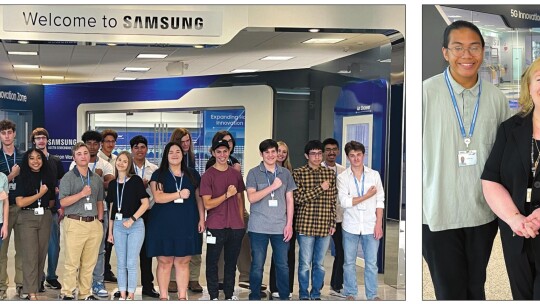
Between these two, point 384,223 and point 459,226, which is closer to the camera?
point 459,226

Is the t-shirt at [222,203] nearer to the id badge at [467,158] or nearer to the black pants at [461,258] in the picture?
the black pants at [461,258]

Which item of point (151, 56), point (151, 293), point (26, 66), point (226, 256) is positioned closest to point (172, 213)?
point (226, 256)

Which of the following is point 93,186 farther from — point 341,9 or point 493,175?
point 493,175

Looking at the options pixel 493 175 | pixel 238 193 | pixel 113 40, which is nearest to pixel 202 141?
pixel 238 193

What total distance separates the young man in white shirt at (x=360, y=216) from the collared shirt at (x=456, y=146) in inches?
43.8

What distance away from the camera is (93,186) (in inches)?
270

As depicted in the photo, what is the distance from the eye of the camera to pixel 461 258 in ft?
18.4

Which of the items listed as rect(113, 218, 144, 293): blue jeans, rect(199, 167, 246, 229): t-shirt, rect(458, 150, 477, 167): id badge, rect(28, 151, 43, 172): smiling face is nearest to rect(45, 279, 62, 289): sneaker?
rect(113, 218, 144, 293): blue jeans

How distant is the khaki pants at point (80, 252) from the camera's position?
6.77 m

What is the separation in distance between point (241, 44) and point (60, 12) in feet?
9.08

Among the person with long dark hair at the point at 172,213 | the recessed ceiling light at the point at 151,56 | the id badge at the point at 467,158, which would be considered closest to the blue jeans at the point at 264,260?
the person with long dark hair at the point at 172,213

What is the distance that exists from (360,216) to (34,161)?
9.27ft

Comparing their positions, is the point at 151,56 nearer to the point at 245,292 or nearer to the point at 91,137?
the point at 91,137

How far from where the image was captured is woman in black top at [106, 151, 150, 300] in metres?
6.68
